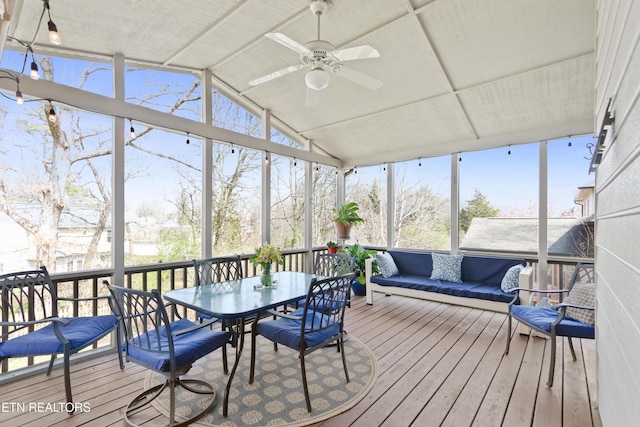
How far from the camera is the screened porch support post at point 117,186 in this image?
3.29 m

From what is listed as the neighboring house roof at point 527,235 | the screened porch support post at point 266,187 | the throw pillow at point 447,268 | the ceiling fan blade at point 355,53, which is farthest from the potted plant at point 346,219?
the ceiling fan blade at point 355,53

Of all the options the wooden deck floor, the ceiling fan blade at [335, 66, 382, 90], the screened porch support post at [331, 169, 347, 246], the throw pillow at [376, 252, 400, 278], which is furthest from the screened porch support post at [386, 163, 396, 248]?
the ceiling fan blade at [335, 66, 382, 90]

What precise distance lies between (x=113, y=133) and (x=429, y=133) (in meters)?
4.43

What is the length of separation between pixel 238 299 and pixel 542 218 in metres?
4.41

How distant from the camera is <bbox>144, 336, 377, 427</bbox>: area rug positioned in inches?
85.6

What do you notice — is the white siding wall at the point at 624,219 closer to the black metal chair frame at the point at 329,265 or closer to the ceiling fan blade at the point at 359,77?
the ceiling fan blade at the point at 359,77

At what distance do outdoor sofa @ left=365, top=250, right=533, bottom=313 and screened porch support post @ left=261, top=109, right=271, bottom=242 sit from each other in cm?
177

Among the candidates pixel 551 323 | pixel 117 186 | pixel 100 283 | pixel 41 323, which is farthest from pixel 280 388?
pixel 117 186

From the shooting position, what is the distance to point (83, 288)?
329 centimetres

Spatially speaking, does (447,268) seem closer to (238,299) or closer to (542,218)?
(542,218)

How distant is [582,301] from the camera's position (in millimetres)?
2859

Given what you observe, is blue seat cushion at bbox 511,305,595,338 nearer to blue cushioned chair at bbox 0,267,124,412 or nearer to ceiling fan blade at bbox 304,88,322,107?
Result: ceiling fan blade at bbox 304,88,322,107

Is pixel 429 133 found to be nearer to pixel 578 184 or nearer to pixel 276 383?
pixel 578 184

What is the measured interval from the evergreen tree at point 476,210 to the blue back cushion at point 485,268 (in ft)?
2.17
